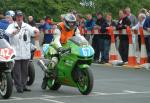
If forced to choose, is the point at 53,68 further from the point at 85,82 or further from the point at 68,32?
the point at 85,82

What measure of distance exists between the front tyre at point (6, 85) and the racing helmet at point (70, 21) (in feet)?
6.68

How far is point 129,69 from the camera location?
68.5 feet

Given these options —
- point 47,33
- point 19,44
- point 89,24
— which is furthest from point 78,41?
point 47,33

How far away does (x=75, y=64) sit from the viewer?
46.0 feet

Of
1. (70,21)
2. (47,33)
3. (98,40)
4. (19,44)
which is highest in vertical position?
(70,21)

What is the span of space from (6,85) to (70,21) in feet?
7.50

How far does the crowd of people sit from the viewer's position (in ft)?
47.6

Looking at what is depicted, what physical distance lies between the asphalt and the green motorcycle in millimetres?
269

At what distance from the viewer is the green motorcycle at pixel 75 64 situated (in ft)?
45.3

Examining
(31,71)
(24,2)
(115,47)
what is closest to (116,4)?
(24,2)

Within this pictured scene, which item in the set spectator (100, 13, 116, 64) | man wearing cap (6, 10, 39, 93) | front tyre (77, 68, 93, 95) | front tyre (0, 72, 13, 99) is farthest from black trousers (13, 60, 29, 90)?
spectator (100, 13, 116, 64)

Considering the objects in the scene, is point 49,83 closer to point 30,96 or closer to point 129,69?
point 30,96

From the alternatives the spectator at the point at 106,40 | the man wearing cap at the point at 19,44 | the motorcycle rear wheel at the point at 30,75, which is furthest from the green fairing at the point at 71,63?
the spectator at the point at 106,40

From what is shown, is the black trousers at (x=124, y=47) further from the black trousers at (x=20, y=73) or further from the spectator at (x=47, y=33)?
the black trousers at (x=20, y=73)
